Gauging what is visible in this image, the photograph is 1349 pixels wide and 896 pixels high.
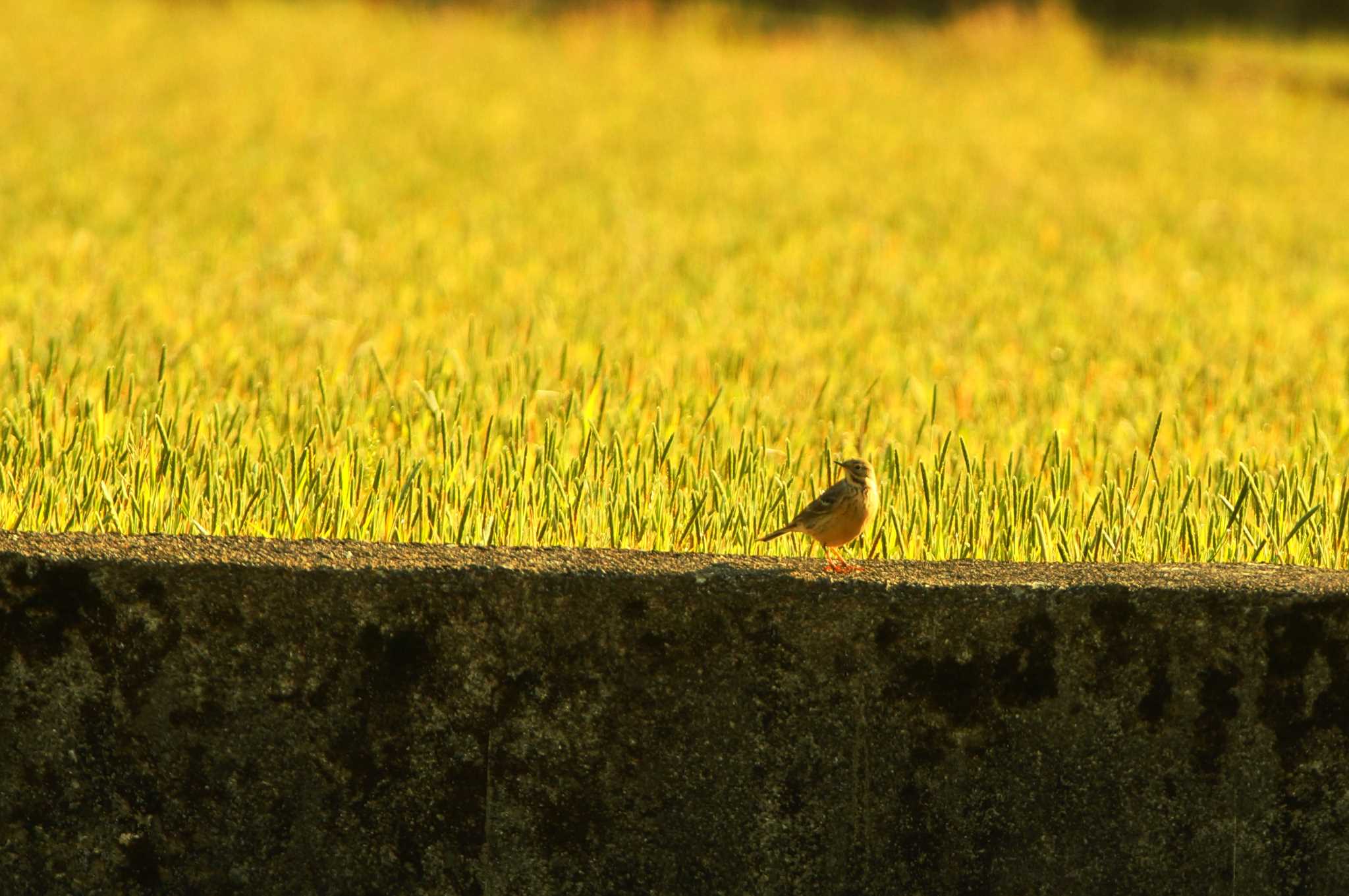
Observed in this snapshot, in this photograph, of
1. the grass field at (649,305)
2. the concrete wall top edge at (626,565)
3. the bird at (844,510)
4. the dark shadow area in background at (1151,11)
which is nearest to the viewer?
the concrete wall top edge at (626,565)

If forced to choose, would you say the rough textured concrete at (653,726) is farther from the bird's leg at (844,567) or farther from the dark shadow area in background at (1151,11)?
the dark shadow area in background at (1151,11)

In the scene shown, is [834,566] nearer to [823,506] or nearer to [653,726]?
[823,506]

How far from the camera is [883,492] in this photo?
120 inches

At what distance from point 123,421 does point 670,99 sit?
8.53 meters

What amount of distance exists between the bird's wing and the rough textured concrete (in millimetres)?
173

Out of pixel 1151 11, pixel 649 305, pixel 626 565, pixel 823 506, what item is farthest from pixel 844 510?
pixel 1151 11

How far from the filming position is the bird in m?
2.58

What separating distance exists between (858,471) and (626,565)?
417 millimetres

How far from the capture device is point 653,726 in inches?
96.0

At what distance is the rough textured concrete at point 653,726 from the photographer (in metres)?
2.41

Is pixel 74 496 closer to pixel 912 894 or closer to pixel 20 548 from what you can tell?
pixel 20 548

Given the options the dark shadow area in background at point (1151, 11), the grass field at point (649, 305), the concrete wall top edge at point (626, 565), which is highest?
the dark shadow area in background at point (1151, 11)

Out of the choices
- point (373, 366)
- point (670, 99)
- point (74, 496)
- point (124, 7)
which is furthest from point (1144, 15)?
point (74, 496)

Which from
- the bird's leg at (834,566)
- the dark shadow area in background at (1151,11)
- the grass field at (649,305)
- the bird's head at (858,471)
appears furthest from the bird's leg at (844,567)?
the dark shadow area in background at (1151,11)
